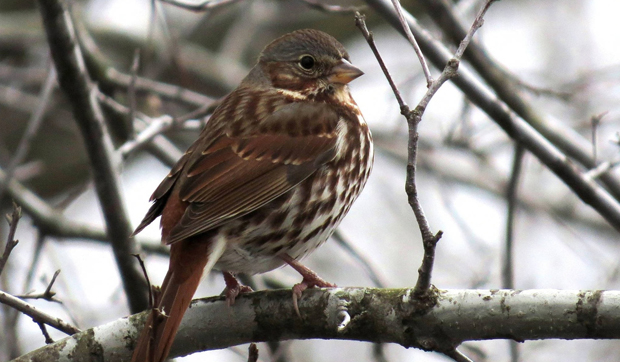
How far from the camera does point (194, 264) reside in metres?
3.78

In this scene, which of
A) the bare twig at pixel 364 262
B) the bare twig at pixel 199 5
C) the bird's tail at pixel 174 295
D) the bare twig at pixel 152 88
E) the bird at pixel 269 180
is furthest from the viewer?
the bare twig at pixel 152 88

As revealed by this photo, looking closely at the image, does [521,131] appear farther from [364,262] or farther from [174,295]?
[174,295]

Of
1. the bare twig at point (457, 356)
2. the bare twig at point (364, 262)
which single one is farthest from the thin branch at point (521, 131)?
the bare twig at point (457, 356)

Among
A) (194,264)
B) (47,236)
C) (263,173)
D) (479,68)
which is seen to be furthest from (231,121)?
(47,236)

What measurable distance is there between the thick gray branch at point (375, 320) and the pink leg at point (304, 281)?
0.04m

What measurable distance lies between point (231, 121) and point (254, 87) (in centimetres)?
57

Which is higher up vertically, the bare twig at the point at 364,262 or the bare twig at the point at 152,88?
the bare twig at the point at 152,88

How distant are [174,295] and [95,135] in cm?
146

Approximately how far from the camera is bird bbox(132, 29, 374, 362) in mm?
3912

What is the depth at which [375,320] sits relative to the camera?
10.6 ft

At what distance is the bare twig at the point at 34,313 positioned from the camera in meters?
3.05

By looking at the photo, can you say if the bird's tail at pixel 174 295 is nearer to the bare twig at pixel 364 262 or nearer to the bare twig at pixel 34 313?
the bare twig at pixel 34 313

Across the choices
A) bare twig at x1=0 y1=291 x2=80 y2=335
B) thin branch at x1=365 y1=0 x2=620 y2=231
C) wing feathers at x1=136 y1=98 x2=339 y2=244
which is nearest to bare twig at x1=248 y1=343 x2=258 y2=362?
bare twig at x1=0 y1=291 x2=80 y2=335

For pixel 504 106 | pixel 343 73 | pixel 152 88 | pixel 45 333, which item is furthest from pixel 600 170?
pixel 45 333
